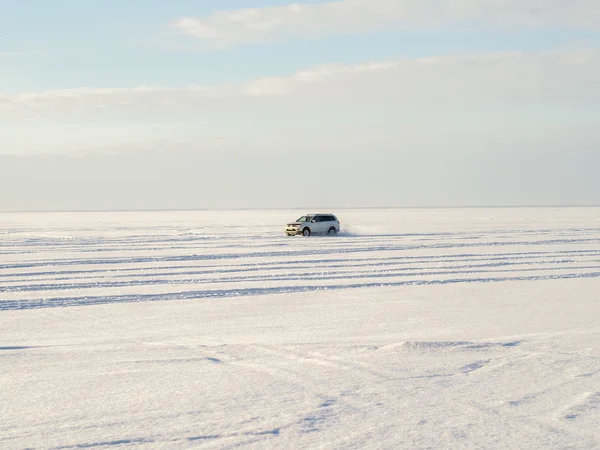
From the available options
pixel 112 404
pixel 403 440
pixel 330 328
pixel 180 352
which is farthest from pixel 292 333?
pixel 403 440

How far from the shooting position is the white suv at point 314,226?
4641cm

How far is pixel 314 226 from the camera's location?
4719cm

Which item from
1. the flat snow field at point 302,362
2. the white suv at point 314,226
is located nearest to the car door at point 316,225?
the white suv at point 314,226

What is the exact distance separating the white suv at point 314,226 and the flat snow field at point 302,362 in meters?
25.5

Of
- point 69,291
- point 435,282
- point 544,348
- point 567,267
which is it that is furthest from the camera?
point 567,267

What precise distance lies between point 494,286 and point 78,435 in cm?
1396

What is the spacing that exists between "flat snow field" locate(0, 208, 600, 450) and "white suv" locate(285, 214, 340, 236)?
25.5 meters

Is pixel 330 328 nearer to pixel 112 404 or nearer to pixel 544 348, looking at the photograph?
pixel 544 348

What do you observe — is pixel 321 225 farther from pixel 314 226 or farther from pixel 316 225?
pixel 314 226

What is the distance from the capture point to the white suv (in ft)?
152

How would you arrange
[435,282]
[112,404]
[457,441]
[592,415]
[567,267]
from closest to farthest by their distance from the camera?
[457,441] → [592,415] → [112,404] → [435,282] → [567,267]

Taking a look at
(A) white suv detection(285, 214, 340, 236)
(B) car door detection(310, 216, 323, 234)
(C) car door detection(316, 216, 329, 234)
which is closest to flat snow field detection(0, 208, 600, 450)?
(A) white suv detection(285, 214, 340, 236)

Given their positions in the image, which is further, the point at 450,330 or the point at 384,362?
the point at 450,330

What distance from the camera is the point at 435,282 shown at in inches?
768
